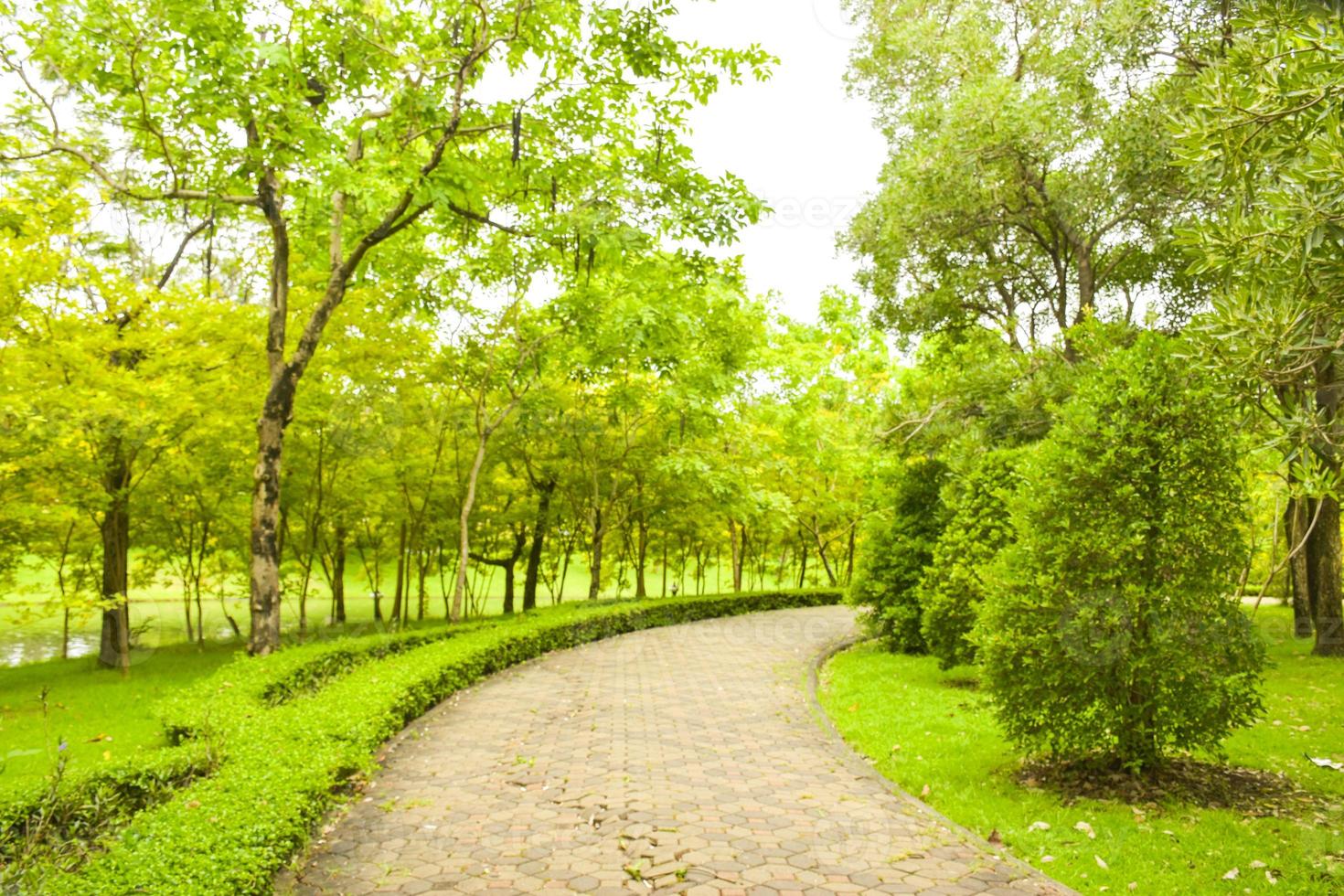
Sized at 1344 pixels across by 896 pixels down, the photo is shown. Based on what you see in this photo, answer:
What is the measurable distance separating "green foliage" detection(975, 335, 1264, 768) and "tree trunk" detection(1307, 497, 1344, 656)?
9.53 m

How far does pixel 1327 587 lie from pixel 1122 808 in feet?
38.5

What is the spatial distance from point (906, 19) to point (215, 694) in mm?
14834

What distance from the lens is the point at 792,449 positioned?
26.1m

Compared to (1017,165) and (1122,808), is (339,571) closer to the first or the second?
(1017,165)

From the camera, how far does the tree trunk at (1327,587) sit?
14164 millimetres

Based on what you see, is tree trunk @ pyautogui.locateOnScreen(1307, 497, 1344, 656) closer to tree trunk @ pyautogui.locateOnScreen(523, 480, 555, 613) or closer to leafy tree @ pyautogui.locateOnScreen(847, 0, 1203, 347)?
leafy tree @ pyautogui.locateOnScreen(847, 0, 1203, 347)

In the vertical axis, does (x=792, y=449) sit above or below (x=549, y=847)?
above

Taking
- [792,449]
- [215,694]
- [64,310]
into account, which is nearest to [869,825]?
[215,694]

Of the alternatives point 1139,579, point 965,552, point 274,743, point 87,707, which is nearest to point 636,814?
point 274,743

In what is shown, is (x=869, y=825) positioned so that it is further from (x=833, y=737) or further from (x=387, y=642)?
(x=387, y=642)

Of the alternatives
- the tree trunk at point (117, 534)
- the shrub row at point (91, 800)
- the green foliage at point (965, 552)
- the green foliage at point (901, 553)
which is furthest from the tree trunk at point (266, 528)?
the green foliage at point (901, 553)

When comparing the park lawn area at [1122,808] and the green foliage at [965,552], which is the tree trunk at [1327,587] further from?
the green foliage at [965,552]

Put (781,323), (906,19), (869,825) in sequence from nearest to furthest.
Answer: (869,825)
(906,19)
(781,323)

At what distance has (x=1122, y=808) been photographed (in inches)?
250
